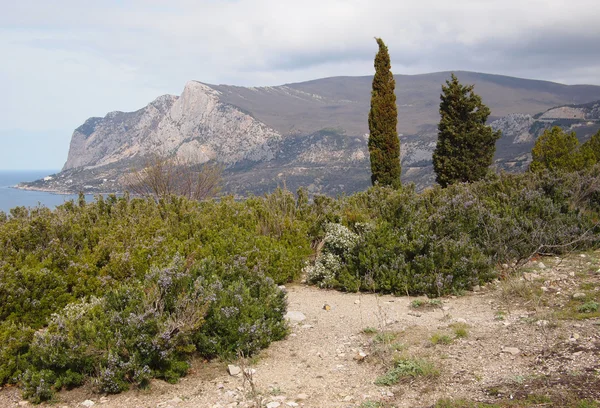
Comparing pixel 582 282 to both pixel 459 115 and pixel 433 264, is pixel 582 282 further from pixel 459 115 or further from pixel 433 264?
pixel 459 115

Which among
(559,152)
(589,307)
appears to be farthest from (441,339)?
(559,152)

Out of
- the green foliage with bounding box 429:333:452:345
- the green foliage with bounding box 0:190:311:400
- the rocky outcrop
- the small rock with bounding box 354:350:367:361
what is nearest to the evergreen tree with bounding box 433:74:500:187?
the green foliage with bounding box 0:190:311:400

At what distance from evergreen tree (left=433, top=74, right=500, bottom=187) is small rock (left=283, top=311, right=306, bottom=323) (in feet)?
57.3

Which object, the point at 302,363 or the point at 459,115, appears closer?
the point at 302,363

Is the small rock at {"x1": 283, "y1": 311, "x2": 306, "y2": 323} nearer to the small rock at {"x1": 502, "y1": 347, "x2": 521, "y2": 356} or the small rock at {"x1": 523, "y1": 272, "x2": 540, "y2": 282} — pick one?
the small rock at {"x1": 502, "y1": 347, "x2": 521, "y2": 356}

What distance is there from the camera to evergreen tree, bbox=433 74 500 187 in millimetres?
22141

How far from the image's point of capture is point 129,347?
14.0 feet

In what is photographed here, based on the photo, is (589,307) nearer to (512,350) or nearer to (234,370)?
(512,350)

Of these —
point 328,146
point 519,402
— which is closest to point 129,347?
point 519,402

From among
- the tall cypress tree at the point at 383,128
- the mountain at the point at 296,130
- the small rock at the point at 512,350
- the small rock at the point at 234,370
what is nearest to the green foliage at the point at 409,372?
the small rock at the point at 512,350

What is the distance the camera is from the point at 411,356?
14.7ft

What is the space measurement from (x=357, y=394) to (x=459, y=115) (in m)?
21.1

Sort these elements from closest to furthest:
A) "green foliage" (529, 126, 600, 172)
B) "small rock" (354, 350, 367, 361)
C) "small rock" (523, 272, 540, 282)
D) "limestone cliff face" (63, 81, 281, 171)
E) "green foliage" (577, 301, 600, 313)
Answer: "small rock" (354, 350, 367, 361) < "green foliage" (577, 301, 600, 313) < "small rock" (523, 272, 540, 282) < "green foliage" (529, 126, 600, 172) < "limestone cliff face" (63, 81, 281, 171)

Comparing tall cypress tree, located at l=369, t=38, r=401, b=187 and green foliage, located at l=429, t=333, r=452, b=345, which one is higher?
tall cypress tree, located at l=369, t=38, r=401, b=187
